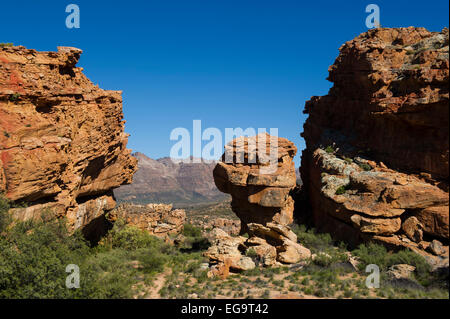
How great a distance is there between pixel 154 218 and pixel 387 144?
34.9 meters

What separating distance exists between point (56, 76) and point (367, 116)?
2671 centimetres

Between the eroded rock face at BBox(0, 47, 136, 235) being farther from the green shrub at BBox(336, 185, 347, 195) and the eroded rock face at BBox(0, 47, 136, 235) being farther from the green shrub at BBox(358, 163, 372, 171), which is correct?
the green shrub at BBox(358, 163, 372, 171)

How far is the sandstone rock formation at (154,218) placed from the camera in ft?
A: 149

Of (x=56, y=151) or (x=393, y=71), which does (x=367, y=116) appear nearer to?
(x=393, y=71)

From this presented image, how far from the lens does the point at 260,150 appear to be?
30.9 m

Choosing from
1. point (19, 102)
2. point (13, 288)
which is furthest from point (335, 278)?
point (19, 102)

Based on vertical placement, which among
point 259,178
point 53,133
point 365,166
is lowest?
point 259,178

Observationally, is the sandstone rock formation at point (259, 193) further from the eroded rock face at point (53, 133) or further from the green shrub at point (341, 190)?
the eroded rock face at point (53, 133)

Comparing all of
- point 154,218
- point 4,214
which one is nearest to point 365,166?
point 4,214

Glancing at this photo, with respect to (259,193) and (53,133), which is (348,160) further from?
(53,133)

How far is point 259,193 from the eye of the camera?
29.4 meters

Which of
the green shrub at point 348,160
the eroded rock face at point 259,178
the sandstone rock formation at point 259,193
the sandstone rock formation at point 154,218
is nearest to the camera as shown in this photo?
the sandstone rock formation at point 259,193

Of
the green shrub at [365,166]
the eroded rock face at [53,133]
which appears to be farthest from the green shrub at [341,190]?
the eroded rock face at [53,133]

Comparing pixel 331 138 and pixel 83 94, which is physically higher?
pixel 83 94
